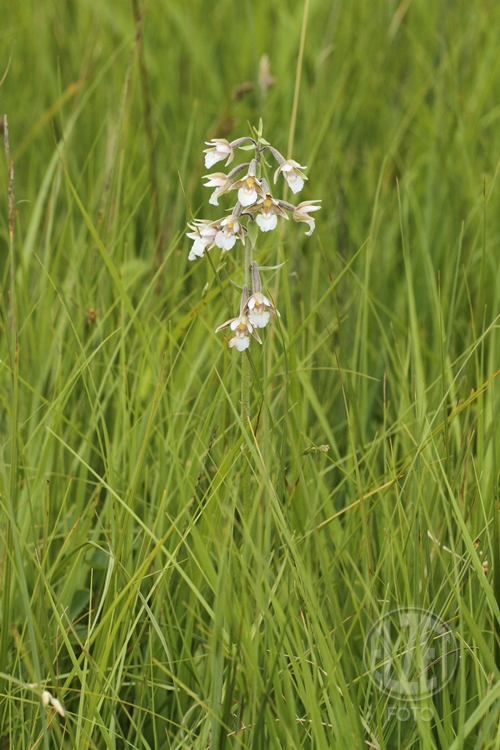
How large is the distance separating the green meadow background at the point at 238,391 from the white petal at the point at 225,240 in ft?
0.20

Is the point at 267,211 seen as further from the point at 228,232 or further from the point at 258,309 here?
the point at 258,309

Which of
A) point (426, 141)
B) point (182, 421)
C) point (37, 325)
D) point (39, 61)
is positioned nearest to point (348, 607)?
point (182, 421)

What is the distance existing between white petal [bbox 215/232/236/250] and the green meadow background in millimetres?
62

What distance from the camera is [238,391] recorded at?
70.5 inches

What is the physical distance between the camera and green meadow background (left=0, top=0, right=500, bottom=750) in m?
1.30

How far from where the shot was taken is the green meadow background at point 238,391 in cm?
130

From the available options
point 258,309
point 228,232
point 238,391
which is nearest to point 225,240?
point 228,232

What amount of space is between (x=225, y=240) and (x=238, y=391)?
483mm

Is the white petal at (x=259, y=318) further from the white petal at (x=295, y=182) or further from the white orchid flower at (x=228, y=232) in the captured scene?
the white petal at (x=295, y=182)

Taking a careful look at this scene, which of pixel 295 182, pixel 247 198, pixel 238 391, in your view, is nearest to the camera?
pixel 247 198

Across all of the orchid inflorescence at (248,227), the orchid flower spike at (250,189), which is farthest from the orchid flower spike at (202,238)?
the orchid flower spike at (250,189)

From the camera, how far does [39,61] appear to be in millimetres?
3717

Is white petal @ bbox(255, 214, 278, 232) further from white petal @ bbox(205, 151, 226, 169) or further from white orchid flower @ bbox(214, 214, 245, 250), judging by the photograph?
white petal @ bbox(205, 151, 226, 169)

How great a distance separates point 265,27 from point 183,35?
0.52 m
